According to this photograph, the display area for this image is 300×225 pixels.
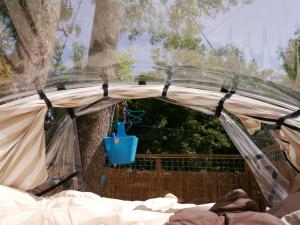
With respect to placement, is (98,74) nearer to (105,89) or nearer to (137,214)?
(105,89)

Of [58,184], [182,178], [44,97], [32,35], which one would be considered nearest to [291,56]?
[44,97]

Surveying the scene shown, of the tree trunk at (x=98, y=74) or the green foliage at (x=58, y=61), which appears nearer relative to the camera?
the green foliage at (x=58, y=61)

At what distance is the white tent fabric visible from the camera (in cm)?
304

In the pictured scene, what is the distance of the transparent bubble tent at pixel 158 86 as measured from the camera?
298cm

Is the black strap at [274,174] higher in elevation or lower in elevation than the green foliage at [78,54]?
lower

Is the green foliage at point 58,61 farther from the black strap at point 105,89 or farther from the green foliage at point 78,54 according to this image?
the black strap at point 105,89

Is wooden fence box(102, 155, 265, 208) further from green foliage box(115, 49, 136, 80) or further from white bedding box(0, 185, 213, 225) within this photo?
white bedding box(0, 185, 213, 225)

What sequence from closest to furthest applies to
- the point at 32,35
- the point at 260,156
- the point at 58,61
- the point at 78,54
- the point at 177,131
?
the point at 260,156 < the point at 78,54 < the point at 58,61 < the point at 32,35 < the point at 177,131

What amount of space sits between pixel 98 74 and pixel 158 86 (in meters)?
0.47

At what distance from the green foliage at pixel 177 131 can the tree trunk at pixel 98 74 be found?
2.11 meters

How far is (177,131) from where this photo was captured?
6.79 metres

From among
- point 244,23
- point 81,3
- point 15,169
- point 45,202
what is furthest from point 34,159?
point 244,23

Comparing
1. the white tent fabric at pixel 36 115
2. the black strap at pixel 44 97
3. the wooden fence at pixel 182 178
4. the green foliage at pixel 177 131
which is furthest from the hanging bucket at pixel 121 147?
the green foliage at pixel 177 131

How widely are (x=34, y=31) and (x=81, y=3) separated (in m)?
0.55
